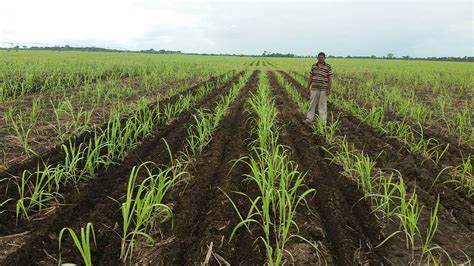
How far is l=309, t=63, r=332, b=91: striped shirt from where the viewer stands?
7.40 meters

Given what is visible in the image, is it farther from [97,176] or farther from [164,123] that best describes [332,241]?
[164,123]

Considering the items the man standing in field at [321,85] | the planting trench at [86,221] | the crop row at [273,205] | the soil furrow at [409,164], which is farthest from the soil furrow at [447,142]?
the planting trench at [86,221]

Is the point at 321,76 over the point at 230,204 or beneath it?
over

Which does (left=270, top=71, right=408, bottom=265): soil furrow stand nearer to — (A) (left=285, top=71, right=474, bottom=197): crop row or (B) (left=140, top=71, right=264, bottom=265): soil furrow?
(B) (left=140, top=71, right=264, bottom=265): soil furrow

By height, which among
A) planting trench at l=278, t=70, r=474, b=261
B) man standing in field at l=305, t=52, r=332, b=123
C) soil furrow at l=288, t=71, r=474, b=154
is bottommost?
planting trench at l=278, t=70, r=474, b=261

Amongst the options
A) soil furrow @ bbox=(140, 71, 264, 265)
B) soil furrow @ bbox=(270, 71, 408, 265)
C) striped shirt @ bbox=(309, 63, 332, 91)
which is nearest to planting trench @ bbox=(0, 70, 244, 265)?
soil furrow @ bbox=(140, 71, 264, 265)

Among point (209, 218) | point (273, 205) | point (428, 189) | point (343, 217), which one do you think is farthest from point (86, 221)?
point (428, 189)

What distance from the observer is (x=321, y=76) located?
7449mm

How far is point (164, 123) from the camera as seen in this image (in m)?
6.88

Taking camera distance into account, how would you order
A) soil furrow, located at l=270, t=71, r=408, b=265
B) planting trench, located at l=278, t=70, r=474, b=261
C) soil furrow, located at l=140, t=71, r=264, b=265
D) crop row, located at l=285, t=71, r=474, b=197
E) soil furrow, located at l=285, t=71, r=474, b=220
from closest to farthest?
soil furrow, located at l=140, t=71, r=264, b=265 < soil furrow, located at l=270, t=71, r=408, b=265 < planting trench, located at l=278, t=70, r=474, b=261 < soil furrow, located at l=285, t=71, r=474, b=220 < crop row, located at l=285, t=71, r=474, b=197

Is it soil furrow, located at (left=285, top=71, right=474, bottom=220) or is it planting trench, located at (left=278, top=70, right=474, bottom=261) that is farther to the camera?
soil furrow, located at (left=285, top=71, right=474, bottom=220)

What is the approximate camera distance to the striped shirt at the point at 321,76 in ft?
24.3

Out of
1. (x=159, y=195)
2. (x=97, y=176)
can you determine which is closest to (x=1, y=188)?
(x=97, y=176)

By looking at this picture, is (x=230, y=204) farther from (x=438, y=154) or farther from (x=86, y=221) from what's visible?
(x=438, y=154)
